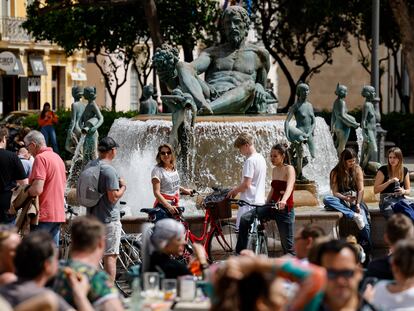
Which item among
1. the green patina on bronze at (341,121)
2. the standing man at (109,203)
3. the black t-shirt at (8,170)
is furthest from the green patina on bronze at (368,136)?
the standing man at (109,203)

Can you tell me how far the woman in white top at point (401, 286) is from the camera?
833 cm

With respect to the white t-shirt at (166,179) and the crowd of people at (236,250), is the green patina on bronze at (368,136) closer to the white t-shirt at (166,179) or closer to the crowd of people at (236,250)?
the crowd of people at (236,250)

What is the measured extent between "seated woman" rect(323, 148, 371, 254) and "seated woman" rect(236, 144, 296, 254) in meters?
1.04

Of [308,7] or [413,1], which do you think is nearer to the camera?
[413,1]

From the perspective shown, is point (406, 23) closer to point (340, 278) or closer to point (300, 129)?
point (300, 129)

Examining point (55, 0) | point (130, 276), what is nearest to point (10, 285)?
point (130, 276)

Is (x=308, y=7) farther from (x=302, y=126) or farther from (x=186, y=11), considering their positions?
(x=302, y=126)

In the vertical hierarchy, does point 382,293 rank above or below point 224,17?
below

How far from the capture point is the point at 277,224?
14367 millimetres

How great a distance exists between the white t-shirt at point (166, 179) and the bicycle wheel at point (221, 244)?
77 centimetres

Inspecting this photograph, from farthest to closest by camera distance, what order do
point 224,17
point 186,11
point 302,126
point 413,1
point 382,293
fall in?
point 186,11 < point 413,1 < point 224,17 < point 302,126 < point 382,293

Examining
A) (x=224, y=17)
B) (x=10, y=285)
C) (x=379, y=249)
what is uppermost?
(x=224, y=17)

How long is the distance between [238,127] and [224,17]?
6.27 feet

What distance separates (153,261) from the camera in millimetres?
9523
